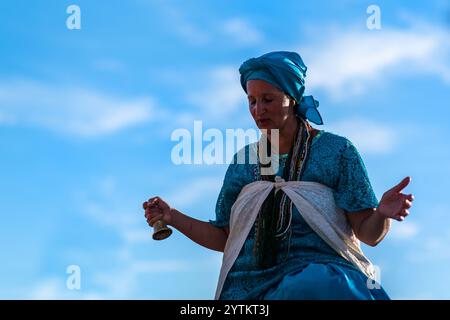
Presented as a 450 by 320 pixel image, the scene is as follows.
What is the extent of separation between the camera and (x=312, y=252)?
635 centimetres

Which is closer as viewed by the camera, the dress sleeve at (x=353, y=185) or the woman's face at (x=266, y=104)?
the dress sleeve at (x=353, y=185)

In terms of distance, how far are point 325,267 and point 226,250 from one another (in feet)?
2.22

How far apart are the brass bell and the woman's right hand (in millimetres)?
24

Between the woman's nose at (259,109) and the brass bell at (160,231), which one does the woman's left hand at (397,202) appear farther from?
the brass bell at (160,231)

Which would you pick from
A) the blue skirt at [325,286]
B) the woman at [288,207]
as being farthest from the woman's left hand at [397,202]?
the blue skirt at [325,286]

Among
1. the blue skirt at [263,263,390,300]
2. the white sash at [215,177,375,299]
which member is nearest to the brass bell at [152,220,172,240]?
the white sash at [215,177,375,299]

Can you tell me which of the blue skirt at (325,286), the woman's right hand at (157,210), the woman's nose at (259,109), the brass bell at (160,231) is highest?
the woman's nose at (259,109)

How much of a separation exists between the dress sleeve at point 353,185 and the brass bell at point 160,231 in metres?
0.93

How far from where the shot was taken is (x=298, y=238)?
640cm

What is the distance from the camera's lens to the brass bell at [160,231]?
21.3 feet

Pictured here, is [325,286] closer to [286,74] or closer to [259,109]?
[259,109]
